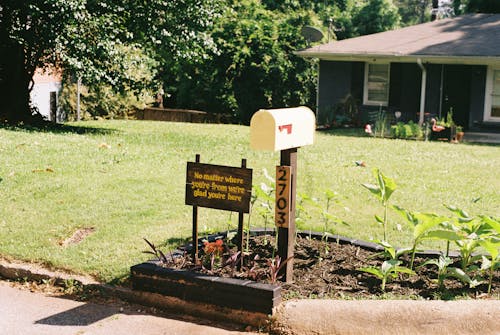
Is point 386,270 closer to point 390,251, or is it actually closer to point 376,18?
point 390,251

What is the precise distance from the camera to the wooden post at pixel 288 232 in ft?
21.9

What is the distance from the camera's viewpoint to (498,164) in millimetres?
14531

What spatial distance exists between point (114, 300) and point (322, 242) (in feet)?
7.19

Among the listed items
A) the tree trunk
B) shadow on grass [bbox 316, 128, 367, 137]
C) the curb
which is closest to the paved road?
the curb

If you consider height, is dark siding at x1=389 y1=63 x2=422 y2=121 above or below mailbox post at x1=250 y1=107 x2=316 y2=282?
above

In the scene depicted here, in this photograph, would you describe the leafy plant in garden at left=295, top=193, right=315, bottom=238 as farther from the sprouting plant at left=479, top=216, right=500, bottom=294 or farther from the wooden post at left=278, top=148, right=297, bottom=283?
the sprouting plant at left=479, top=216, right=500, bottom=294

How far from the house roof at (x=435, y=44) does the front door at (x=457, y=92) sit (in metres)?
0.87

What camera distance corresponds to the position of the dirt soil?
6.55 m

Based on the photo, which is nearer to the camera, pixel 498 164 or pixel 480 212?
pixel 480 212

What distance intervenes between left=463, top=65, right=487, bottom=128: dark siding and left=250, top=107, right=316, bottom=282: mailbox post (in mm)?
16350

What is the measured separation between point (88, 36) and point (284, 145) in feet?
39.1

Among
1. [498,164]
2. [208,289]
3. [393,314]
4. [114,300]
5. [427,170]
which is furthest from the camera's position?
[498,164]

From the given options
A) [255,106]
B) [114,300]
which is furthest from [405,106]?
[114,300]

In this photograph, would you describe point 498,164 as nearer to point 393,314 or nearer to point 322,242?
point 322,242
